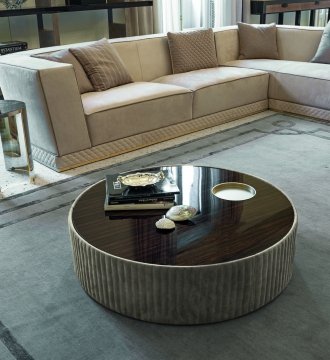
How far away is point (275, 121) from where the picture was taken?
13.3 ft

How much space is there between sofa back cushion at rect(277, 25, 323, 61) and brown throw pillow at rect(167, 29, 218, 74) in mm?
776

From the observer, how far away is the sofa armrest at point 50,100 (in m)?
2.93

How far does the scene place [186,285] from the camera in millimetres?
1583

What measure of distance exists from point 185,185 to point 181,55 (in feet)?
7.43

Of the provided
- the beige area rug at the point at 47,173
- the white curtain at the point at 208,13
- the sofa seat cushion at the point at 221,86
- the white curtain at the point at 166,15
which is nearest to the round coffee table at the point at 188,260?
the beige area rug at the point at 47,173

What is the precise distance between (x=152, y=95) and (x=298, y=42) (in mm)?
1854

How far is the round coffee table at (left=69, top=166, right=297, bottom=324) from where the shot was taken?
1.59 meters

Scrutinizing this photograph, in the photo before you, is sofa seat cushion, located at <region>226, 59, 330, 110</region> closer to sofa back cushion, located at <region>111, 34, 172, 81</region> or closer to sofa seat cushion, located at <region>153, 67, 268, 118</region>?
sofa seat cushion, located at <region>153, 67, 268, 118</region>

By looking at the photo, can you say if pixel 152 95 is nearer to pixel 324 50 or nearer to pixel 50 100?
pixel 50 100

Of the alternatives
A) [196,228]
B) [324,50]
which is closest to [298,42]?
[324,50]

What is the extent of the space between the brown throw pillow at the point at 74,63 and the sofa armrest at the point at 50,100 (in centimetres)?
16

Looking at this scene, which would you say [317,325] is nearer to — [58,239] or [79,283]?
[79,283]

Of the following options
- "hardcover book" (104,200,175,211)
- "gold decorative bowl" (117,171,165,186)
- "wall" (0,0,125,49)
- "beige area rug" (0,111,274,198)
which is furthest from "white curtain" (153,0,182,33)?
"hardcover book" (104,200,175,211)

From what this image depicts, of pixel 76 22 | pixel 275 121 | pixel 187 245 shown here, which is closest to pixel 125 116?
pixel 275 121
